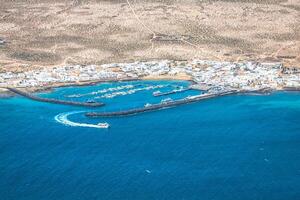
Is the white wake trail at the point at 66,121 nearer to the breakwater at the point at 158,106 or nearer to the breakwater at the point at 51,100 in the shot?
the breakwater at the point at 158,106

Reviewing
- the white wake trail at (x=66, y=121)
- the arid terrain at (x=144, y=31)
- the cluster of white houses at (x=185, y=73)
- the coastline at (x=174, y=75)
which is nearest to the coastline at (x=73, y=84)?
the coastline at (x=174, y=75)

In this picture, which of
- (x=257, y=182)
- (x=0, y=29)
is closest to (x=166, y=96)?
(x=257, y=182)

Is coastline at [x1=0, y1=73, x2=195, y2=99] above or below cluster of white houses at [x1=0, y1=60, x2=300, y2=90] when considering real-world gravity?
below

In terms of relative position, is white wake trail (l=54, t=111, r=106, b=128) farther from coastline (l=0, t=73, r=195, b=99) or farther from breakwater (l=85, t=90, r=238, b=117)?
coastline (l=0, t=73, r=195, b=99)

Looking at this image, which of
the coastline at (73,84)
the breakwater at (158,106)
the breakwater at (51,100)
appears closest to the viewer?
the breakwater at (158,106)

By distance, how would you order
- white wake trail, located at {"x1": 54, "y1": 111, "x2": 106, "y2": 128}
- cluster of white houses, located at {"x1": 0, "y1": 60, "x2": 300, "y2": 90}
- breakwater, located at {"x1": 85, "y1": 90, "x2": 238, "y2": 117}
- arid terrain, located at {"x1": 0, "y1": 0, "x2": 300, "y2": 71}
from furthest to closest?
arid terrain, located at {"x1": 0, "y1": 0, "x2": 300, "y2": 71} < cluster of white houses, located at {"x1": 0, "y1": 60, "x2": 300, "y2": 90} < breakwater, located at {"x1": 85, "y1": 90, "x2": 238, "y2": 117} < white wake trail, located at {"x1": 54, "y1": 111, "x2": 106, "y2": 128}

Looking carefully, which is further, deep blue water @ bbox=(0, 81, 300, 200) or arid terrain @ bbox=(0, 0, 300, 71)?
arid terrain @ bbox=(0, 0, 300, 71)

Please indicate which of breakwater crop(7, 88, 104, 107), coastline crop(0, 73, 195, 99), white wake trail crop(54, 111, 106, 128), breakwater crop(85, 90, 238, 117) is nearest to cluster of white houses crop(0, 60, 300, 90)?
coastline crop(0, 73, 195, 99)
